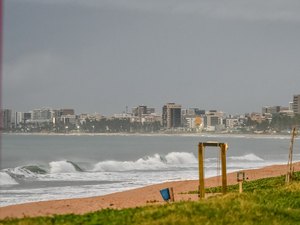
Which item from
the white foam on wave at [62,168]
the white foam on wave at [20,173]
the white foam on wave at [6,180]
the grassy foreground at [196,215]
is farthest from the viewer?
the white foam on wave at [62,168]

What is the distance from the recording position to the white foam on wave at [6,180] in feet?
127

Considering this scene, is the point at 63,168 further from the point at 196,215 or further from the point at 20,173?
the point at 196,215

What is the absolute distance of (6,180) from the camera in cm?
4012

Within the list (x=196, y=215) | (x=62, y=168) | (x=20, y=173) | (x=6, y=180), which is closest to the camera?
(x=196, y=215)

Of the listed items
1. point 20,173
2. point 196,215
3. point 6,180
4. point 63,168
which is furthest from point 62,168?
point 196,215

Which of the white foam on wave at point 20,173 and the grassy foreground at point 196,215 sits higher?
the grassy foreground at point 196,215

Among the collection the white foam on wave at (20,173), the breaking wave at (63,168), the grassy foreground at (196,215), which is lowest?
the breaking wave at (63,168)

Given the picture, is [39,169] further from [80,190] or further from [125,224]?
[125,224]

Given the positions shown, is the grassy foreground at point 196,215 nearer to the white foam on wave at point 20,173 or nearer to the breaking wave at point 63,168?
the white foam on wave at point 20,173

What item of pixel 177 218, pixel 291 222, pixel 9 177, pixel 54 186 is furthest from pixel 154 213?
pixel 9 177

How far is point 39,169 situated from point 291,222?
4158 cm

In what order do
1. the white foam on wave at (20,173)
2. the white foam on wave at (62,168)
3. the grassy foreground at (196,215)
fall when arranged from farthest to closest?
the white foam on wave at (62,168) → the white foam on wave at (20,173) → the grassy foreground at (196,215)

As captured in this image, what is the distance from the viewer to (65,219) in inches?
493

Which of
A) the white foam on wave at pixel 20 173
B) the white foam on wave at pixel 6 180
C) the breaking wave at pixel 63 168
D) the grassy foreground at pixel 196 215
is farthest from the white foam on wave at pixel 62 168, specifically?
the grassy foreground at pixel 196 215
